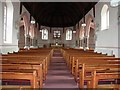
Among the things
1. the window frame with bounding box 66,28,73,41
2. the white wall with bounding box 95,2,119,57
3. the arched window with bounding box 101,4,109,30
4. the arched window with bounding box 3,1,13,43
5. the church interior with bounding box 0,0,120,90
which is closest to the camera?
the church interior with bounding box 0,0,120,90

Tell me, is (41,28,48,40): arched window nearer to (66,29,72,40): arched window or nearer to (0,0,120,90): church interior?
(0,0,120,90): church interior

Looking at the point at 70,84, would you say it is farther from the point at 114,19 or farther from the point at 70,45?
the point at 70,45

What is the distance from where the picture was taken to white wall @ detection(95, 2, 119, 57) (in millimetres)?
13437

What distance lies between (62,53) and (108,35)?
8267mm

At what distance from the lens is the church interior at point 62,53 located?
5.17 metres

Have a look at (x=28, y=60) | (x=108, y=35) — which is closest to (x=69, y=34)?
(x=108, y=35)

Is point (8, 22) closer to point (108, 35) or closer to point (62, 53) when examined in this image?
point (108, 35)

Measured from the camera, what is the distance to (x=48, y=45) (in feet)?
143

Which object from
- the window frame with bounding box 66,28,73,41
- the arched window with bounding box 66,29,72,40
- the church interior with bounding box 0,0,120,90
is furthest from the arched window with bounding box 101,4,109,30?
the arched window with bounding box 66,29,72,40

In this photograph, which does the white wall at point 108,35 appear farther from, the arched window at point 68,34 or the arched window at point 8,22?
the arched window at point 68,34

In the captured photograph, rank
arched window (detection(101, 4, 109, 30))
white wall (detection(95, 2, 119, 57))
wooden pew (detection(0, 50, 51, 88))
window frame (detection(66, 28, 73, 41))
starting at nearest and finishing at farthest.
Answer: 1. wooden pew (detection(0, 50, 51, 88))
2. white wall (detection(95, 2, 119, 57))
3. arched window (detection(101, 4, 109, 30))
4. window frame (detection(66, 28, 73, 41))

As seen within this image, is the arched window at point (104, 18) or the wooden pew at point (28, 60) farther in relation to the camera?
the arched window at point (104, 18)

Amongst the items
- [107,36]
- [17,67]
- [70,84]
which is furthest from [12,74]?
[107,36]

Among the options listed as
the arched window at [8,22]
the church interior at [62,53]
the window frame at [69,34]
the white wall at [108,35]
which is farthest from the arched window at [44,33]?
the arched window at [8,22]
